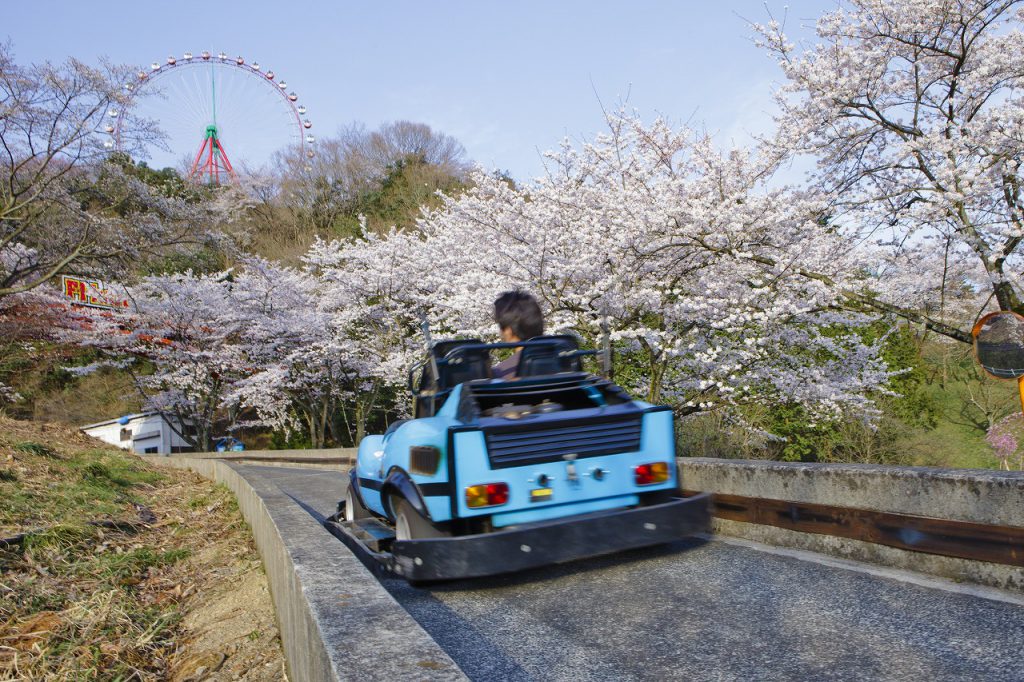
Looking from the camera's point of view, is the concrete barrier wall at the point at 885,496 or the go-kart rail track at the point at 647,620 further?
the concrete barrier wall at the point at 885,496

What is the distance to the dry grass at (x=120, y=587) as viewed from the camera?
153 inches

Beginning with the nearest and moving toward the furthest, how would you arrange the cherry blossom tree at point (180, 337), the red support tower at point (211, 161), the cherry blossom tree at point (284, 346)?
the cherry blossom tree at point (284, 346) → the cherry blossom tree at point (180, 337) → the red support tower at point (211, 161)

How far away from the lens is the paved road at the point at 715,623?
287 centimetres

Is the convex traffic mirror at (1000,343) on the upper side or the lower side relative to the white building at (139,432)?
upper

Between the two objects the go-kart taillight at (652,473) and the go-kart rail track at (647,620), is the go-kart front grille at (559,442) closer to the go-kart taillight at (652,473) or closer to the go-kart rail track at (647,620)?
the go-kart taillight at (652,473)

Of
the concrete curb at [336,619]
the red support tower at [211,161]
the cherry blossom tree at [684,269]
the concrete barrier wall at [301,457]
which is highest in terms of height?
the red support tower at [211,161]

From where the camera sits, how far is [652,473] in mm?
4492

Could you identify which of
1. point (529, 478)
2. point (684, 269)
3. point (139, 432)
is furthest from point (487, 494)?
point (139, 432)

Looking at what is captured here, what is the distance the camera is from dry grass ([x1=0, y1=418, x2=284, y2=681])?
12.7 ft

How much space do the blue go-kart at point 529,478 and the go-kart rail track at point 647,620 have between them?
11.5 inches

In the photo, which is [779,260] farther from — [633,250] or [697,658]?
[697,658]

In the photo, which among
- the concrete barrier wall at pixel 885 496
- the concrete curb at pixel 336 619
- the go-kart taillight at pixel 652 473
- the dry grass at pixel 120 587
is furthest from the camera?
the go-kart taillight at pixel 652 473

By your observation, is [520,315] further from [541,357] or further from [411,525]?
[411,525]

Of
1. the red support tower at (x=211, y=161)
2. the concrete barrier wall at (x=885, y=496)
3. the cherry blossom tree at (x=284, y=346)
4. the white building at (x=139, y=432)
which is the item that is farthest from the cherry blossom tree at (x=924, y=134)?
the red support tower at (x=211, y=161)
